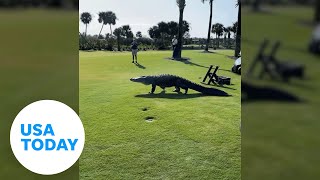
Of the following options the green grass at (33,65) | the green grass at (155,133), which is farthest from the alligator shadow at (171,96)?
the green grass at (33,65)

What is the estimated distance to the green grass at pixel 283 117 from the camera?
1551mm

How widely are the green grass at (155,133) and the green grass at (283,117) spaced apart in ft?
0.48

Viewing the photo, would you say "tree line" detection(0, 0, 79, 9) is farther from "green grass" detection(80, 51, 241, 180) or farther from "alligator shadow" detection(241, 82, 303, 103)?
"alligator shadow" detection(241, 82, 303, 103)

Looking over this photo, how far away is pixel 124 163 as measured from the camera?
77.7 inches

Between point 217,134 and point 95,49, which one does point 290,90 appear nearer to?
point 217,134

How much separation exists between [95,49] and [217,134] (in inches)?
144

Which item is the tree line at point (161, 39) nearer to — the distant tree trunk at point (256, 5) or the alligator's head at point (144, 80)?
the alligator's head at point (144, 80)

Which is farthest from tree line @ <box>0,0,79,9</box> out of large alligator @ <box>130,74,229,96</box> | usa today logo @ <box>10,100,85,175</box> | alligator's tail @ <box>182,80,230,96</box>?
alligator's tail @ <box>182,80,230,96</box>

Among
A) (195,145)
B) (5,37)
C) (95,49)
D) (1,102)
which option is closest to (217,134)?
(195,145)

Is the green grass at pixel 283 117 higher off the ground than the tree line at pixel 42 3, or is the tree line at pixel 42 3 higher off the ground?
the tree line at pixel 42 3

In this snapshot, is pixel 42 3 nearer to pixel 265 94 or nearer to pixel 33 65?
pixel 33 65

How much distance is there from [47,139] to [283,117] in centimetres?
160

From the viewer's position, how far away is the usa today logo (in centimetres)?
171

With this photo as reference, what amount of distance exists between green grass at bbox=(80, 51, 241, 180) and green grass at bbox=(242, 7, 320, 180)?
0.15m
